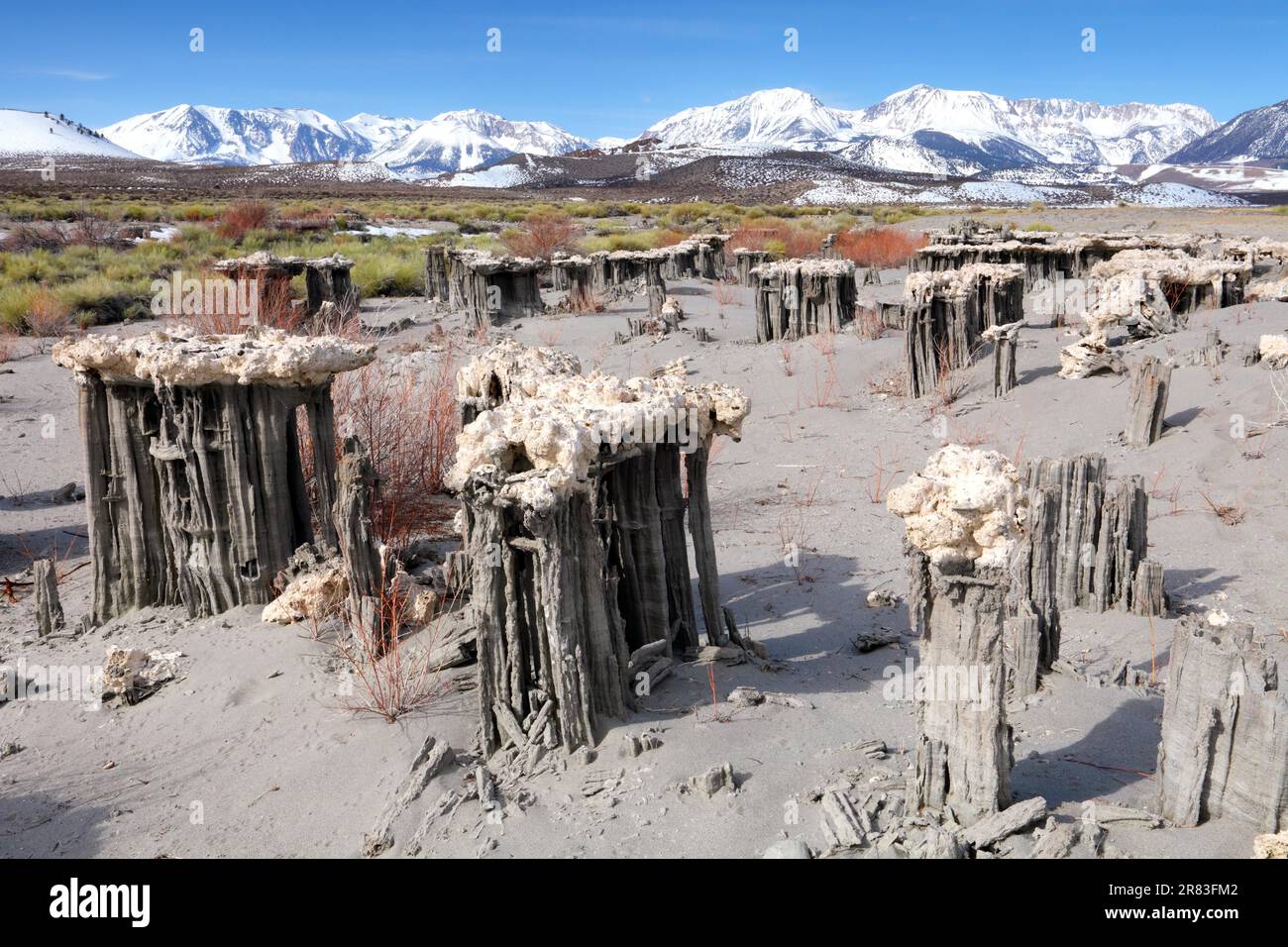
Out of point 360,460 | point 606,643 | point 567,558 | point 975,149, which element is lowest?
point 606,643

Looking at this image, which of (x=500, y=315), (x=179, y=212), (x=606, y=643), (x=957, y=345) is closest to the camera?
(x=606, y=643)

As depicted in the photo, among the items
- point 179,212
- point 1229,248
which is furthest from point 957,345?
point 179,212

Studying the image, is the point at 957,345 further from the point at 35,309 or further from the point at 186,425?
the point at 35,309

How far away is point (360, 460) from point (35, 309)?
15136 mm

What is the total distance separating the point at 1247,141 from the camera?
139250 millimetres

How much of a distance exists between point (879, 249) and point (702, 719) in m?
24.5

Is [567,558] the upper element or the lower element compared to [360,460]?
lower

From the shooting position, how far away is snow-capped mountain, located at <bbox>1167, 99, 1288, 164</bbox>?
131 m

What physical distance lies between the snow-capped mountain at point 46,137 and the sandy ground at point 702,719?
121958 millimetres

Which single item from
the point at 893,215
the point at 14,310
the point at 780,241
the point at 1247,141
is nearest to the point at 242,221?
the point at 14,310

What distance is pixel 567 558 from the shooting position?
3.95 meters

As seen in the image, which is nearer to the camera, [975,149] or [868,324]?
[868,324]

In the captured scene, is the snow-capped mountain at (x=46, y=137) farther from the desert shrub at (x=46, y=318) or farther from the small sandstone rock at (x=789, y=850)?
the small sandstone rock at (x=789, y=850)

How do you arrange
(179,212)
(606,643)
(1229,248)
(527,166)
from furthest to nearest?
(527,166)
(179,212)
(1229,248)
(606,643)
